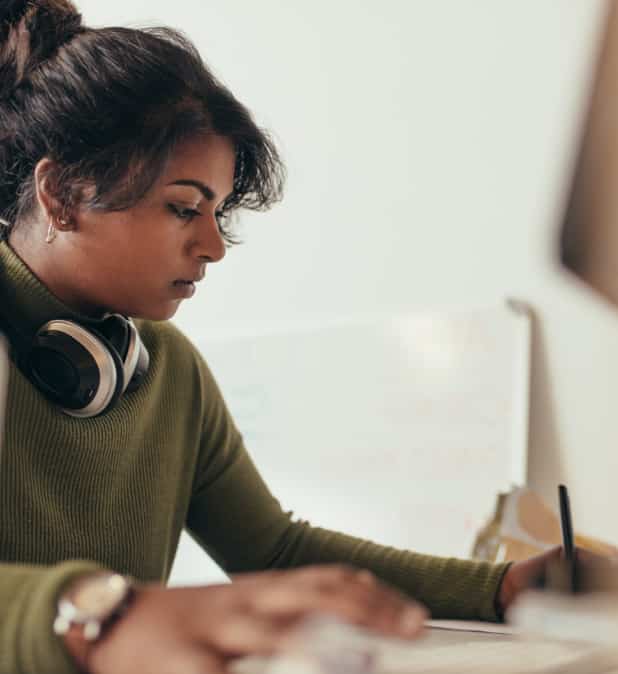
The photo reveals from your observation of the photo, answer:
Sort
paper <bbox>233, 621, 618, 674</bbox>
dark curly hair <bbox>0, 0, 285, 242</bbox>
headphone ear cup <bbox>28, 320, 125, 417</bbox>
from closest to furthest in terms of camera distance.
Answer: paper <bbox>233, 621, 618, 674</bbox> → headphone ear cup <bbox>28, 320, 125, 417</bbox> → dark curly hair <bbox>0, 0, 285, 242</bbox>

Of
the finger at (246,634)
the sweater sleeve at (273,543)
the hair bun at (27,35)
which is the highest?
the hair bun at (27,35)

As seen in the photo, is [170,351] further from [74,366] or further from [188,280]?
[74,366]

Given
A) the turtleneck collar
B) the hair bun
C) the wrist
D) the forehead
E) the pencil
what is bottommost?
the pencil

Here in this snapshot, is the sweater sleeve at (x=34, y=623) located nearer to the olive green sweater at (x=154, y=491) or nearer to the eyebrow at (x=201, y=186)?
the olive green sweater at (x=154, y=491)

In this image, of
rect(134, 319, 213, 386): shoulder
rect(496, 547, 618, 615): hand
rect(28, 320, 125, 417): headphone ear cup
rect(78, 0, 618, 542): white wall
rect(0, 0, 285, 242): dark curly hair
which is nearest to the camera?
rect(496, 547, 618, 615): hand

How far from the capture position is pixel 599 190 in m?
0.37

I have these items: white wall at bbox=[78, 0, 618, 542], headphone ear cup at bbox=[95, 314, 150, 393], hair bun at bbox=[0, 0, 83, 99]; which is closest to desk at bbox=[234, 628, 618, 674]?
headphone ear cup at bbox=[95, 314, 150, 393]

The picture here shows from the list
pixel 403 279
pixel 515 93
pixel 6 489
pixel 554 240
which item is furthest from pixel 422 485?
pixel 554 240

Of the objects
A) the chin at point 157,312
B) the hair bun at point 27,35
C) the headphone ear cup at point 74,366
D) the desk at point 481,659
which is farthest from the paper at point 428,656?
the hair bun at point 27,35

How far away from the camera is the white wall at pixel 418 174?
1.93 metres

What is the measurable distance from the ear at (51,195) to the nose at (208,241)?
0.13 metres

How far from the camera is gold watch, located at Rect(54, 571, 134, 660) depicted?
409mm

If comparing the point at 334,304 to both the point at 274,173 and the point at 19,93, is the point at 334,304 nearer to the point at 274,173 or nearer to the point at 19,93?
the point at 274,173

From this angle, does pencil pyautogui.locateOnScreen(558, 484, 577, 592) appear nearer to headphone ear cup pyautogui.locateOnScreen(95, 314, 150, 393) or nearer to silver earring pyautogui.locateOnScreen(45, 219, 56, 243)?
headphone ear cup pyautogui.locateOnScreen(95, 314, 150, 393)
